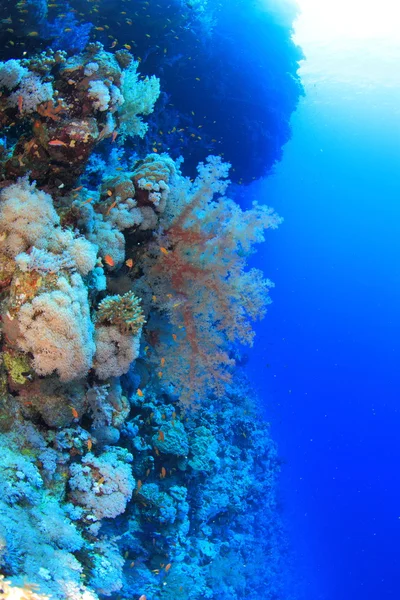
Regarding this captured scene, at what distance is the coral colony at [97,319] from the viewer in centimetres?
365

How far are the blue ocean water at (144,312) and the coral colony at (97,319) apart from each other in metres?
0.02

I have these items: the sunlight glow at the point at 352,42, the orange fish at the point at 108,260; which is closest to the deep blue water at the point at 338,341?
the sunlight glow at the point at 352,42

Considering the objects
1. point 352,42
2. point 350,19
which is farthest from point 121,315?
point 350,19

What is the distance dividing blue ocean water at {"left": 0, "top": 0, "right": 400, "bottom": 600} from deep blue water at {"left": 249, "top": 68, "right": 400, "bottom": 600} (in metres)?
0.49

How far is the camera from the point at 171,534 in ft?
24.2

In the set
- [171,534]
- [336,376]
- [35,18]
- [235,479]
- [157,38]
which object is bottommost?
[171,534]

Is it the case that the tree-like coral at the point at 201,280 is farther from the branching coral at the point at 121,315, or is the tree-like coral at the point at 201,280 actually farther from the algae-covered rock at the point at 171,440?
the algae-covered rock at the point at 171,440

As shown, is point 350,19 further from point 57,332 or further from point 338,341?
point 57,332

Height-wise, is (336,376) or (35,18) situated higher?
(336,376)

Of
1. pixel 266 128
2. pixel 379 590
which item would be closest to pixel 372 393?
pixel 379 590

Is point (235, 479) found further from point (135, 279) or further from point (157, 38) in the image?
point (157, 38)

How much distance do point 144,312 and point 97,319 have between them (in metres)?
1.69

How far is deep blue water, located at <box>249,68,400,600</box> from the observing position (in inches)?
974

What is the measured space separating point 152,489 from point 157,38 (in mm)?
11538
